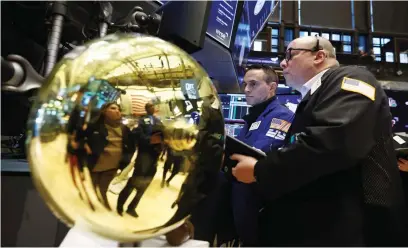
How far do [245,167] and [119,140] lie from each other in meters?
0.41

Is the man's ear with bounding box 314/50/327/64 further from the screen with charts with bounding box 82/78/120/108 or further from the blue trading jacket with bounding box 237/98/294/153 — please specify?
the screen with charts with bounding box 82/78/120/108

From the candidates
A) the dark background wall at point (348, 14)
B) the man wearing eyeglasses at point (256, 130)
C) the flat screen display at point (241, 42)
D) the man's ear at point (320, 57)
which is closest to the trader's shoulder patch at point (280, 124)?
the man wearing eyeglasses at point (256, 130)

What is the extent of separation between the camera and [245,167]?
935 millimetres

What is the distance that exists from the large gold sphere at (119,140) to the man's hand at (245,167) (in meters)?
0.23

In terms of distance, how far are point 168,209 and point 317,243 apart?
47 cm

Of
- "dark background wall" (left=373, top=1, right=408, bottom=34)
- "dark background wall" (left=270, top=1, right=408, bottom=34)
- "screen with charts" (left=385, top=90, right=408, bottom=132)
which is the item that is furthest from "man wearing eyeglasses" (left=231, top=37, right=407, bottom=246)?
"dark background wall" (left=373, top=1, right=408, bottom=34)

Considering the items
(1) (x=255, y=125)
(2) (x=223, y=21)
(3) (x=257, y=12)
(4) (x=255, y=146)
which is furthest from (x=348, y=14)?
(4) (x=255, y=146)

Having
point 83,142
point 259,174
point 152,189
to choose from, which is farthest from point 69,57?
point 259,174

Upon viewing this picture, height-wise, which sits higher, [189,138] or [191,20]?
[191,20]

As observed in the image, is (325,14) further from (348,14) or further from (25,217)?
(25,217)

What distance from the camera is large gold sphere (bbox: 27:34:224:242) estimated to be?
0.62 m

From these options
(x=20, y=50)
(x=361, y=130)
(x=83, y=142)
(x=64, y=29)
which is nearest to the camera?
(x=83, y=142)

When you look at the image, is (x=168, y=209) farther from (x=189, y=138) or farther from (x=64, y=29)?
(x=64, y=29)

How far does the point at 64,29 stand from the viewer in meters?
1.36
